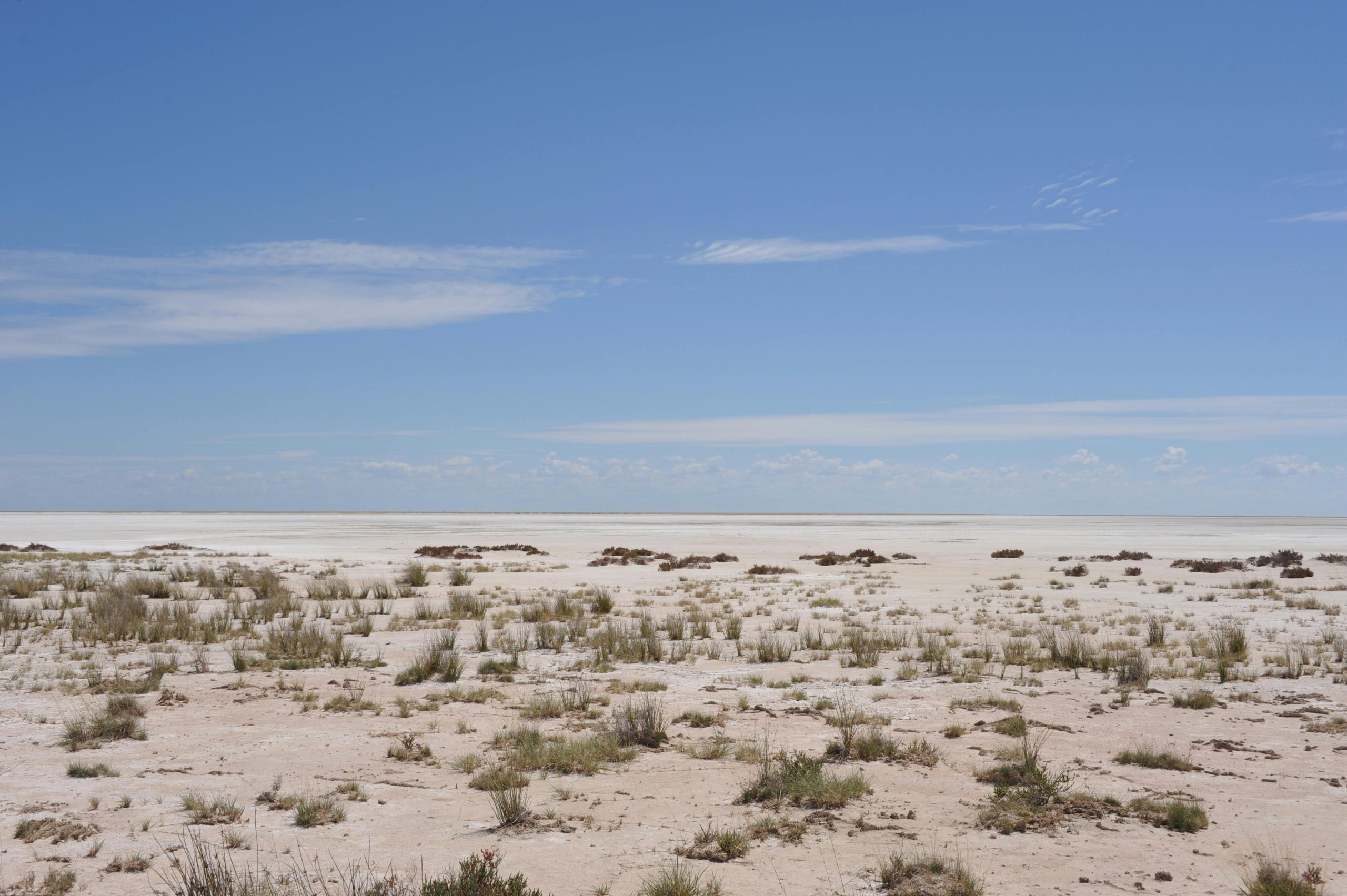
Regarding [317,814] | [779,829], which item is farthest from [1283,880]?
[317,814]

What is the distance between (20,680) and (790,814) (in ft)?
37.1

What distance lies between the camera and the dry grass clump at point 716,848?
6562 mm

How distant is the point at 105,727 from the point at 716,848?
6959 millimetres

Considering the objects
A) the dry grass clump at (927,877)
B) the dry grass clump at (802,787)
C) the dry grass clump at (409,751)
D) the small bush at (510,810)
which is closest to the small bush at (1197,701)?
the dry grass clump at (802,787)

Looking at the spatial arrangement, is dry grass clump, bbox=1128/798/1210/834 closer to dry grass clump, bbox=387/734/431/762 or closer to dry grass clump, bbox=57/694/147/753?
dry grass clump, bbox=387/734/431/762

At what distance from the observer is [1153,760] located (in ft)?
29.1

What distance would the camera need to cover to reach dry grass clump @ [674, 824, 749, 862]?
656 cm

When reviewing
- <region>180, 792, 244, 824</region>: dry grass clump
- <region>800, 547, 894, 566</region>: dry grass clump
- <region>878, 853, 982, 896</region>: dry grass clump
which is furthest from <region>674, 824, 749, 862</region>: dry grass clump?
<region>800, 547, 894, 566</region>: dry grass clump

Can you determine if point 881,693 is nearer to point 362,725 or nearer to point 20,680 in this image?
point 362,725

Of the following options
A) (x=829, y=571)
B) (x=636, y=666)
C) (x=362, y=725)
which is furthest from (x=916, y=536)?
(x=362, y=725)

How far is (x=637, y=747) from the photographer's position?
9.62 m

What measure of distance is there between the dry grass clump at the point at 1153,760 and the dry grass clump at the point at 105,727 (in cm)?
994

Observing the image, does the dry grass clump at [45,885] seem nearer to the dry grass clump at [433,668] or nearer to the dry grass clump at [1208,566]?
the dry grass clump at [433,668]

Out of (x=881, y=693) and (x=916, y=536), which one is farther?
(x=916, y=536)
